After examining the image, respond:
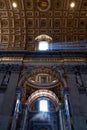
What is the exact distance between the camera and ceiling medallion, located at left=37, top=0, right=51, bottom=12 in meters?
17.3

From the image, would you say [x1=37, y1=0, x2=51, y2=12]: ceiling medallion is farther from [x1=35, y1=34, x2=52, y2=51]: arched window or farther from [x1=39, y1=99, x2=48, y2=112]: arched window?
[x1=39, y1=99, x2=48, y2=112]: arched window

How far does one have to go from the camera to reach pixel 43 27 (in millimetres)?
19266

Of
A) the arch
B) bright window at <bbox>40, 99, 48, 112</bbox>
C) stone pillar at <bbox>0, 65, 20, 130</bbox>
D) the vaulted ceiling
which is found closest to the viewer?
stone pillar at <bbox>0, 65, 20, 130</bbox>

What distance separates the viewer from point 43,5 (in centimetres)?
1761

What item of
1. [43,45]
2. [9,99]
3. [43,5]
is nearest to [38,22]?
[43,5]

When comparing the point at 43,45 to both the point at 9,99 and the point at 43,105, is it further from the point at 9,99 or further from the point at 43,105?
the point at 9,99

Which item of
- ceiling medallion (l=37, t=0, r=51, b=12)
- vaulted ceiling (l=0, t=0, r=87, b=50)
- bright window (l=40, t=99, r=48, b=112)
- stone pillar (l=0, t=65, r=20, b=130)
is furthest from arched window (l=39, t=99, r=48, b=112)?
ceiling medallion (l=37, t=0, r=51, b=12)

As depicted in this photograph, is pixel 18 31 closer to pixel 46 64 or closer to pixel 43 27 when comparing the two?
pixel 43 27

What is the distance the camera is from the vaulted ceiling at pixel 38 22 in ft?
57.7

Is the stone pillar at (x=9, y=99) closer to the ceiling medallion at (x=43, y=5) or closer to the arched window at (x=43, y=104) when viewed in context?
the ceiling medallion at (x=43, y=5)

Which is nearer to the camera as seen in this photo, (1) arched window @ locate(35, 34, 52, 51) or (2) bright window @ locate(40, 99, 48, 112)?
(1) arched window @ locate(35, 34, 52, 51)

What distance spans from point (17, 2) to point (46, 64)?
6.96 meters

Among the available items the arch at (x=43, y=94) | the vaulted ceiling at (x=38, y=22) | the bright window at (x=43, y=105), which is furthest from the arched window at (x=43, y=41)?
the bright window at (x=43, y=105)

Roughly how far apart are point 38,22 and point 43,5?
78.2 inches
